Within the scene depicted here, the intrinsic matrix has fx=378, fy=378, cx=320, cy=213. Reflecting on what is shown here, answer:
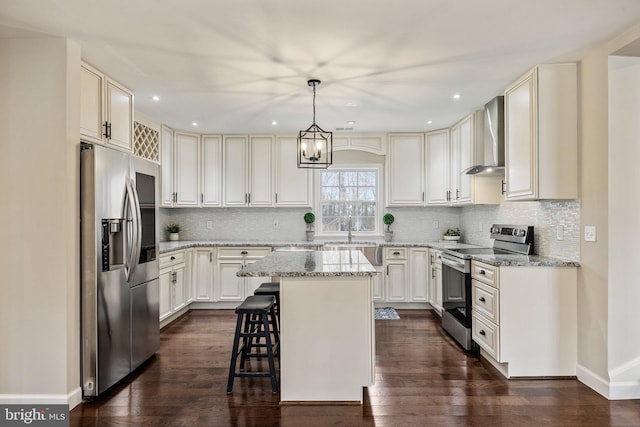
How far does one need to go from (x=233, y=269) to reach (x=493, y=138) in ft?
11.5

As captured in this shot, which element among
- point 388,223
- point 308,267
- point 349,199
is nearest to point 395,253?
point 388,223

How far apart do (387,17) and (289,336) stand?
213 cm

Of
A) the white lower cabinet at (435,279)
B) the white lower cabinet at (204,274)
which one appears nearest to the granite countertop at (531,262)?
the white lower cabinet at (435,279)

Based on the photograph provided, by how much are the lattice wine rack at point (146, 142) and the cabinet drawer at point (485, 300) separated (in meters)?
3.79

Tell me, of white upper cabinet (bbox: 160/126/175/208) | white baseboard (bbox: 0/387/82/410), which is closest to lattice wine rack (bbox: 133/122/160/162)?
white upper cabinet (bbox: 160/126/175/208)

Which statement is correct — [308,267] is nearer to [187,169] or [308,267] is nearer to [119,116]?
[119,116]

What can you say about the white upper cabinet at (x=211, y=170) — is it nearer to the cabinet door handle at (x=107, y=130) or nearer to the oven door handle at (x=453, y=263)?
the cabinet door handle at (x=107, y=130)

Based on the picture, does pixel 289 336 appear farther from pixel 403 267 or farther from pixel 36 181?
pixel 403 267

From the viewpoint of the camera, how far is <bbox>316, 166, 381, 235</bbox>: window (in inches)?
226

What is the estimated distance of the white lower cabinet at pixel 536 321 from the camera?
2953mm

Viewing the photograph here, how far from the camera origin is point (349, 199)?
5750 mm

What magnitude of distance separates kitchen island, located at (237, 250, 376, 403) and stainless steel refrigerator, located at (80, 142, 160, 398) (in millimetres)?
1102

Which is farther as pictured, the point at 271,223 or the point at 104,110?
the point at 271,223

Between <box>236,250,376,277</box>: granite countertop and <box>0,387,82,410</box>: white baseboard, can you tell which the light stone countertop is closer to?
<box>236,250,376,277</box>: granite countertop
